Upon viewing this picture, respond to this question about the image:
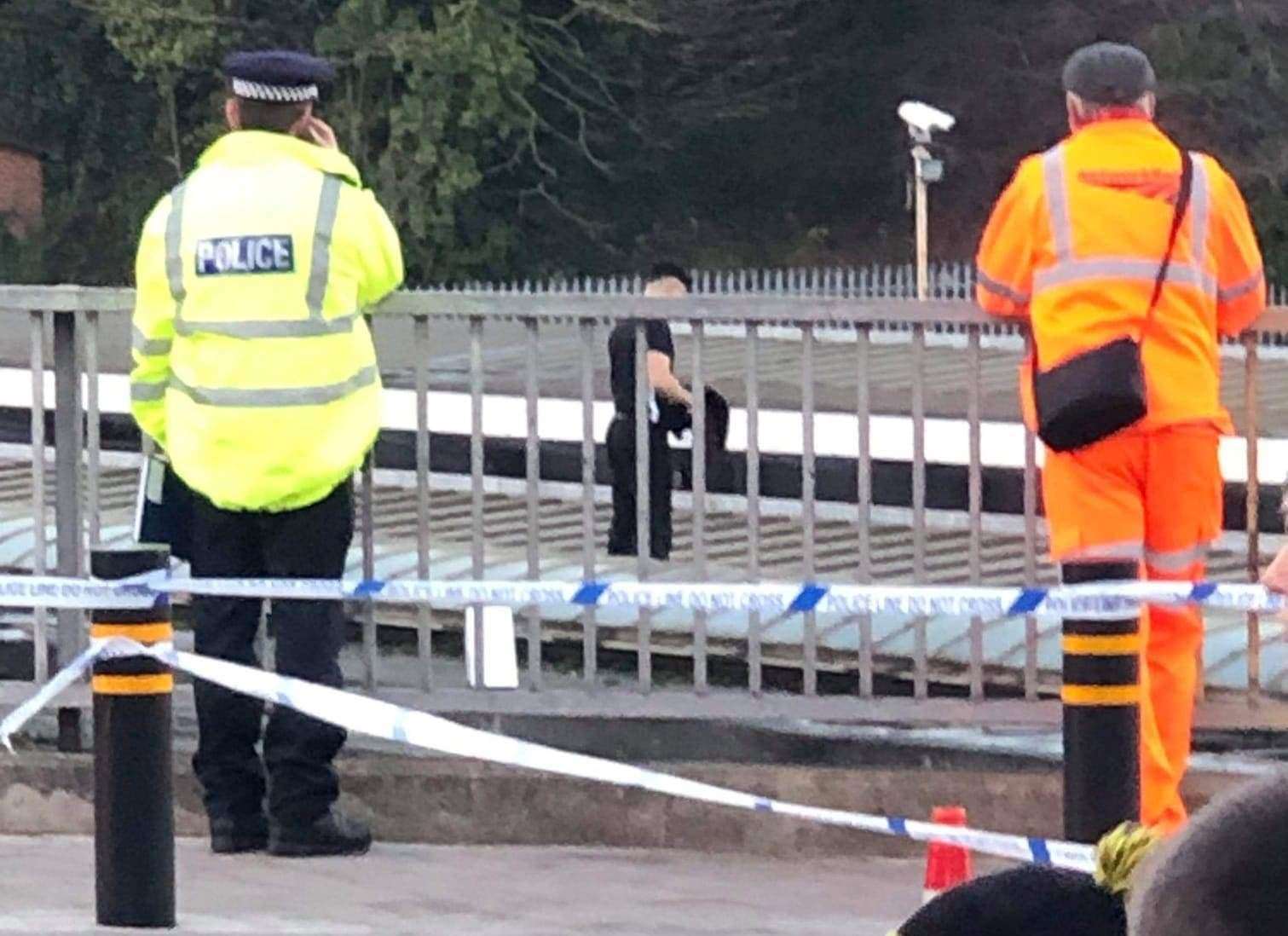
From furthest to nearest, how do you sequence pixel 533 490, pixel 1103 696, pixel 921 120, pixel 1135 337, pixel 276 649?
pixel 921 120 → pixel 533 490 → pixel 276 649 → pixel 1135 337 → pixel 1103 696

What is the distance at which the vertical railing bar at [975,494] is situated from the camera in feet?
22.1

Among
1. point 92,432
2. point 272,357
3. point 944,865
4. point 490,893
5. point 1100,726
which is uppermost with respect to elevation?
point 272,357

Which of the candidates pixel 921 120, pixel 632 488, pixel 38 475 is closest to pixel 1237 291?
pixel 632 488

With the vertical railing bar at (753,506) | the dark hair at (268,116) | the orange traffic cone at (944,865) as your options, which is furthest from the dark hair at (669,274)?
the orange traffic cone at (944,865)

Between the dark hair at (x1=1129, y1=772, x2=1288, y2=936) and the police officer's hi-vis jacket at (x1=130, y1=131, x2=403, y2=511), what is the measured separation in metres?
4.02

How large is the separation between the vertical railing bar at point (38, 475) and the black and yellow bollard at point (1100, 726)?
9.37ft

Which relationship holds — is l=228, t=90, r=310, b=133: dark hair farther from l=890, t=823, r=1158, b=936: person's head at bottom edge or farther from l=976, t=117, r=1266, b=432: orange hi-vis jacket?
l=890, t=823, r=1158, b=936: person's head at bottom edge

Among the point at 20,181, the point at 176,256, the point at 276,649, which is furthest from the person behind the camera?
the point at 20,181

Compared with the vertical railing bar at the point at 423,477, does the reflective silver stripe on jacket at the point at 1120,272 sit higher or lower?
higher

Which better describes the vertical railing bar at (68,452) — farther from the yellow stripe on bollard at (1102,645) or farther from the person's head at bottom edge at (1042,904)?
the person's head at bottom edge at (1042,904)

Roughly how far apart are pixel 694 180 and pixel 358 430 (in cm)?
3681

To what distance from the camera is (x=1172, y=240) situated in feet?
20.4

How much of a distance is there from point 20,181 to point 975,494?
38.2 m

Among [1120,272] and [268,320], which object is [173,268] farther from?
[1120,272]
